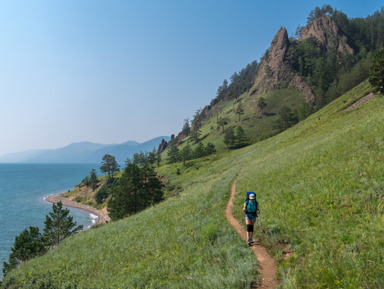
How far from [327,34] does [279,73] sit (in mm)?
65046

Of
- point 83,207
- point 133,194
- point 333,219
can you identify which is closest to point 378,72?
point 333,219

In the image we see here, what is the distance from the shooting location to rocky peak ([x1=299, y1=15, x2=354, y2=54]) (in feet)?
535

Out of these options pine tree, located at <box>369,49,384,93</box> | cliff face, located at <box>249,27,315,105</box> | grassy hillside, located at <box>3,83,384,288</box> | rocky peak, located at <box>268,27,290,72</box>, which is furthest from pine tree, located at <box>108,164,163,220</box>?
rocky peak, located at <box>268,27,290,72</box>

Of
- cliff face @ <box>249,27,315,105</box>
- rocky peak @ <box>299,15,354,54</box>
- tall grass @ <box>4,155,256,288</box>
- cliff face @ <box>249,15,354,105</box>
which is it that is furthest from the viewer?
rocky peak @ <box>299,15,354,54</box>

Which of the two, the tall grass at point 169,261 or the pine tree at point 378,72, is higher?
the pine tree at point 378,72

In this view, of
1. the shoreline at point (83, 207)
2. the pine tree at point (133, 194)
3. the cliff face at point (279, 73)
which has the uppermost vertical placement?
the cliff face at point (279, 73)

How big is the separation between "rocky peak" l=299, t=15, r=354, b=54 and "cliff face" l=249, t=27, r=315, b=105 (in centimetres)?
2912

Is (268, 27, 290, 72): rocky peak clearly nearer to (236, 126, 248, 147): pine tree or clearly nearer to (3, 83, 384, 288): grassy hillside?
(236, 126, 248, 147): pine tree

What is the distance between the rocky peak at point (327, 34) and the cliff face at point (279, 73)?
95.6 feet

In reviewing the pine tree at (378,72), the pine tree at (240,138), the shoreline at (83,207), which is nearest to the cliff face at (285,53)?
the pine tree at (240,138)

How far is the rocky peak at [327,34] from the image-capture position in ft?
535

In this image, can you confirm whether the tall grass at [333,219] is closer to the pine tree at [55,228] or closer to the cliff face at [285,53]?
the pine tree at [55,228]

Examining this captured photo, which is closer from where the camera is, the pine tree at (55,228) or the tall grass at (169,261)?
the tall grass at (169,261)

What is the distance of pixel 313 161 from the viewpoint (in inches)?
723
